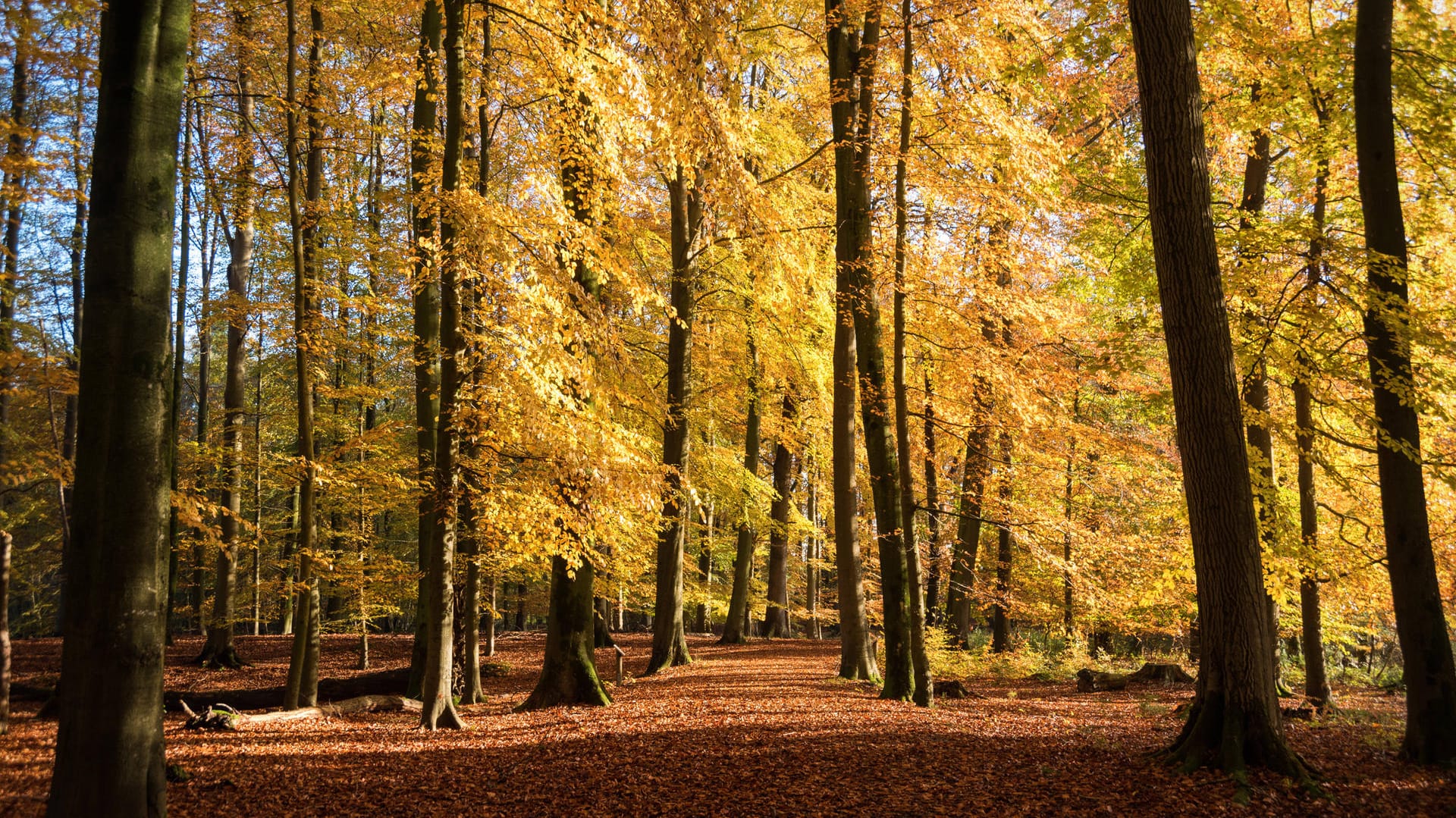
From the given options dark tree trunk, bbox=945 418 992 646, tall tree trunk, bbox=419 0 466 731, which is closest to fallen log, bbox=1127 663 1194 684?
dark tree trunk, bbox=945 418 992 646

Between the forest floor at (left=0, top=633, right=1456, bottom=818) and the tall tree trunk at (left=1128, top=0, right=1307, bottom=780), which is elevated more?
the tall tree trunk at (left=1128, top=0, right=1307, bottom=780)

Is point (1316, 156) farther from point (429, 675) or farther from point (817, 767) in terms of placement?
point (429, 675)

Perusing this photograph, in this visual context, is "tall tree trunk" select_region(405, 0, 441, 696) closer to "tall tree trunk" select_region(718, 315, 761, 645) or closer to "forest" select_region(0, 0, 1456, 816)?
"forest" select_region(0, 0, 1456, 816)

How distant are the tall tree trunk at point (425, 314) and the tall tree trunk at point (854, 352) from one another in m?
4.93

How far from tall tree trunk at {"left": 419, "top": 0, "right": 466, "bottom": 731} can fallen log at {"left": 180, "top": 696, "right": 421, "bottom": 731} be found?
2090 mm

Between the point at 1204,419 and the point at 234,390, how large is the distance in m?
16.6

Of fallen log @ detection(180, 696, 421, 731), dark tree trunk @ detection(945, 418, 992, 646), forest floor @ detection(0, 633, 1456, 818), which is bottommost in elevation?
fallen log @ detection(180, 696, 421, 731)

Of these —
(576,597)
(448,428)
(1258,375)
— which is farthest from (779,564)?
(448,428)

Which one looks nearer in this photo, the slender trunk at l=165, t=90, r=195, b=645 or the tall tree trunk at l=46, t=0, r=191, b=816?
the tall tree trunk at l=46, t=0, r=191, b=816

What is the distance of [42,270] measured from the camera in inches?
621

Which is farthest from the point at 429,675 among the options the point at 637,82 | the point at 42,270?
the point at 42,270

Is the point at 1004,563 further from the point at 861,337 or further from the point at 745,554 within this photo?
the point at 861,337

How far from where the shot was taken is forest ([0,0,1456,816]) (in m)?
5.34

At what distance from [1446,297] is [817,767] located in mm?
11714
